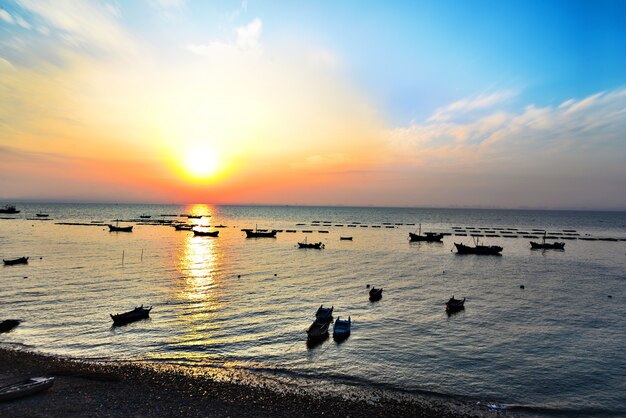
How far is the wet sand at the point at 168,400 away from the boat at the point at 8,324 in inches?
358

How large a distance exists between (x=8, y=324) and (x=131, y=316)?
9412 mm

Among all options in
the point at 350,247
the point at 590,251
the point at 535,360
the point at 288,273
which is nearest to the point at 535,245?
the point at 590,251

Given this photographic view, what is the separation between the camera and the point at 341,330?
105 feet

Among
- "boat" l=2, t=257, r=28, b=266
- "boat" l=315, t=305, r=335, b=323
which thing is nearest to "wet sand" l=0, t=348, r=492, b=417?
"boat" l=315, t=305, r=335, b=323

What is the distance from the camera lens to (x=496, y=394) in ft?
75.2

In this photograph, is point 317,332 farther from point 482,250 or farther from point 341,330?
point 482,250

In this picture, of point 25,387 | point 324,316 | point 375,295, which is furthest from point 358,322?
point 25,387

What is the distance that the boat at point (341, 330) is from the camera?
31.5 meters

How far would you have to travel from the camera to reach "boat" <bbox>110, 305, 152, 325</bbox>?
109 feet

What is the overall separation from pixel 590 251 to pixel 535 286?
60.5 metres

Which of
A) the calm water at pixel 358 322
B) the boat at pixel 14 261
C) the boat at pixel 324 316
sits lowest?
the calm water at pixel 358 322

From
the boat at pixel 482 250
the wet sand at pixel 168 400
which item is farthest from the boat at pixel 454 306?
the boat at pixel 482 250

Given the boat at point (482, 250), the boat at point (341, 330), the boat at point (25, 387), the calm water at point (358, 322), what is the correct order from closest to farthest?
1. the boat at point (25, 387)
2. the calm water at point (358, 322)
3. the boat at point (341, 330)
4. the boat at point (482, 250)

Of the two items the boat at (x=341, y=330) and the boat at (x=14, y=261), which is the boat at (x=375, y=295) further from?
the boat at (x=14, y=261)
